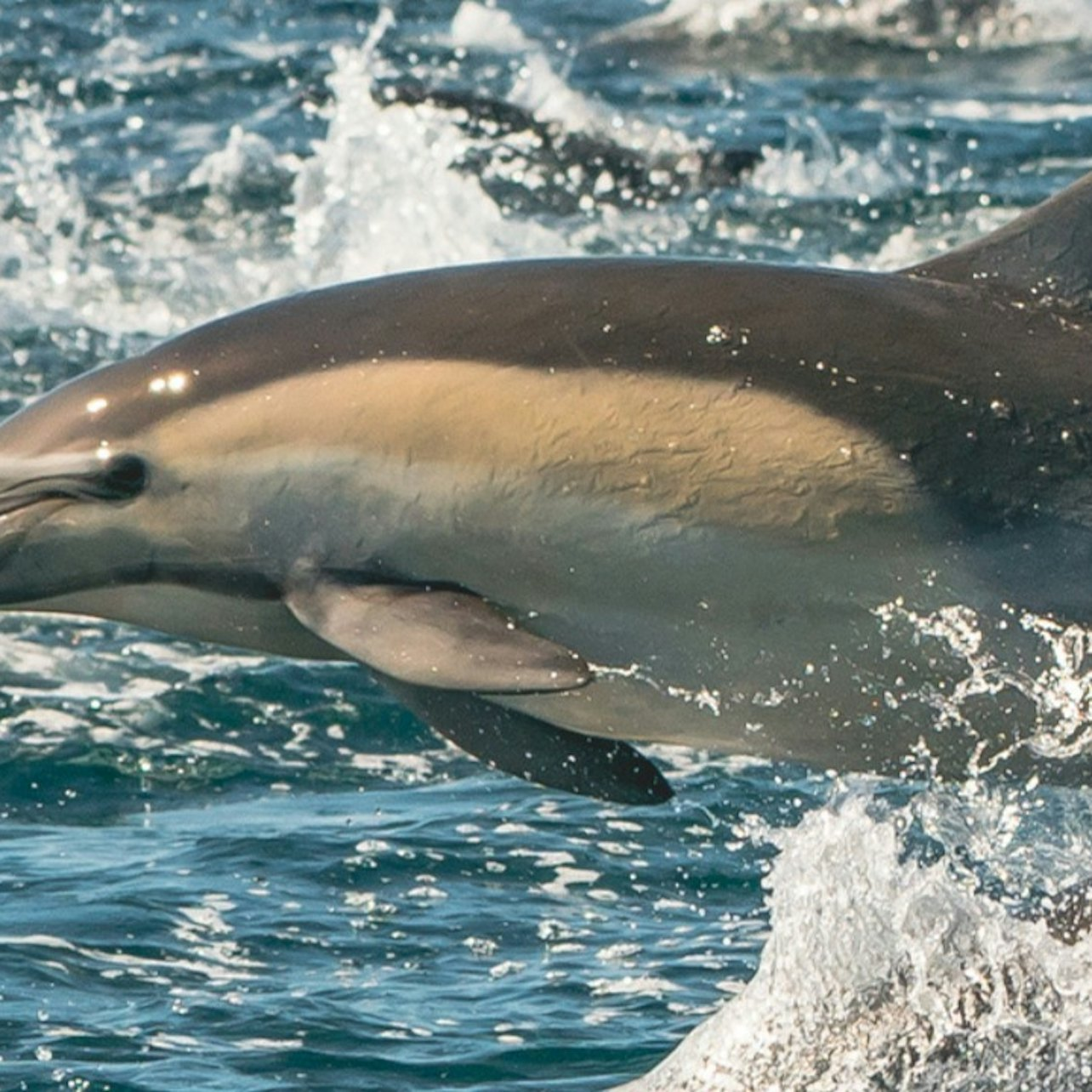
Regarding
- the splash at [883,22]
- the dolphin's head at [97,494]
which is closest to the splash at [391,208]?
the splash at [883,22]

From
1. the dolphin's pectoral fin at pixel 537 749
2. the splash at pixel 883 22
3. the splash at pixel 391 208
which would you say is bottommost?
the dolphin's pectoral fin at pixel 537 749

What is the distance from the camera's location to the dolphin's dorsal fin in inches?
295

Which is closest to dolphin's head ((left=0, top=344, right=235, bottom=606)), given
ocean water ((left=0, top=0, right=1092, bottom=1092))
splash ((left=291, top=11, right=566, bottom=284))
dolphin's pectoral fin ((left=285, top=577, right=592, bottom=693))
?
dolphin's pectoral fin ((left=285, top=577, right=592, bottom=693))

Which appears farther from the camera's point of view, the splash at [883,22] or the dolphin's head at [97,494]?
the splash at [883,22]

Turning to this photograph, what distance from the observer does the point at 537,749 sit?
7.51m

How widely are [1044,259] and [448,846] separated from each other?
3346mm

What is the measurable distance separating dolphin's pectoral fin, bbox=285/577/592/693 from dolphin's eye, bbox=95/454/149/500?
50cm

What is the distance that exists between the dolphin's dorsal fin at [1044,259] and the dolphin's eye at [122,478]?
2.10 metres

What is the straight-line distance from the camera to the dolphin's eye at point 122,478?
7.50 meters

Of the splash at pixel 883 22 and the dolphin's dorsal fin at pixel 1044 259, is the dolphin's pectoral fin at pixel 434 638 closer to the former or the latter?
the dolphin's dorsal fin at pixel 1044 259

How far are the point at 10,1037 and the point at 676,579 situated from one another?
2.53 metres

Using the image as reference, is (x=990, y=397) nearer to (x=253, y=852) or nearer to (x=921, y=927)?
(x=921, y=927)

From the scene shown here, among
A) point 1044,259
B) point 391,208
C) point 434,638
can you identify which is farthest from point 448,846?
point 391,208

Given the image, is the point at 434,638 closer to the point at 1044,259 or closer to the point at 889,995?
the point at 889,995
